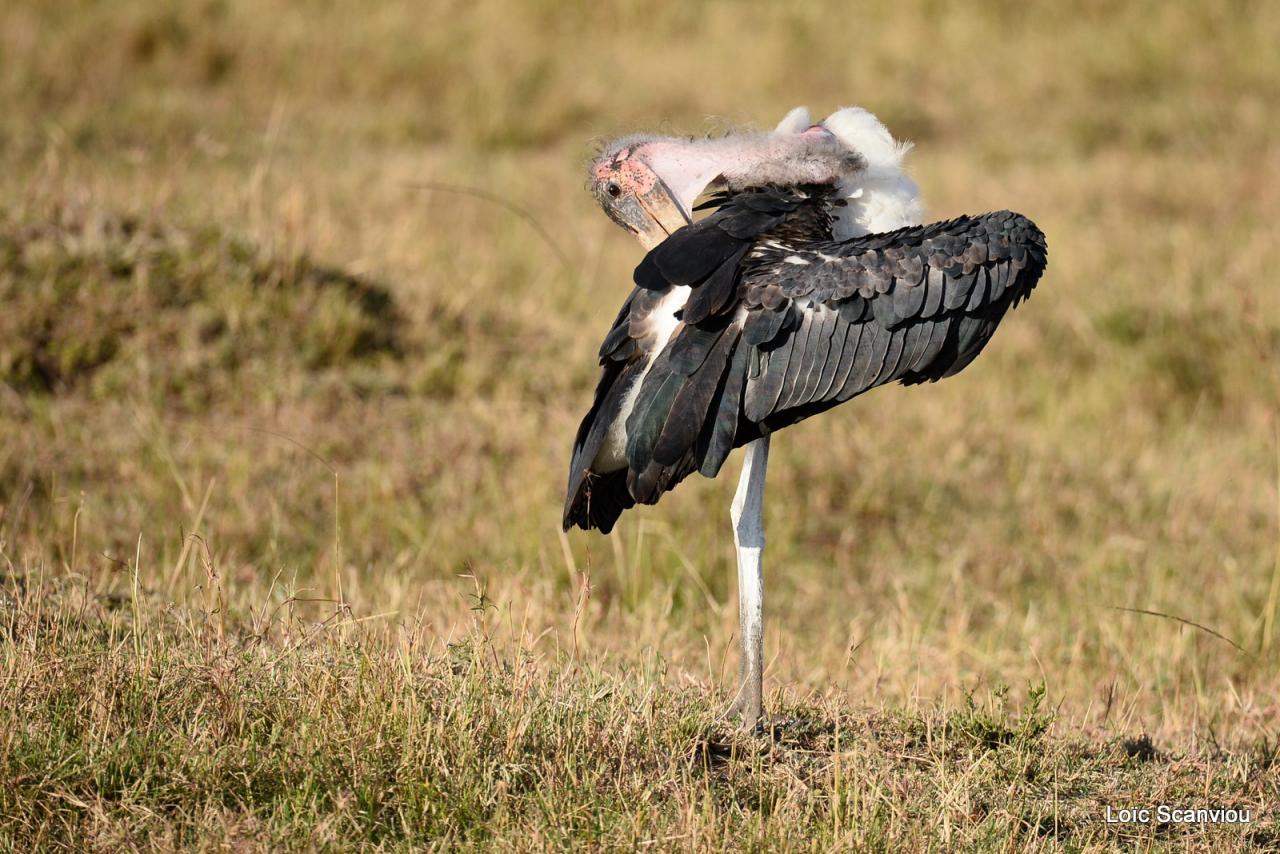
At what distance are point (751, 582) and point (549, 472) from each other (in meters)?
2.02

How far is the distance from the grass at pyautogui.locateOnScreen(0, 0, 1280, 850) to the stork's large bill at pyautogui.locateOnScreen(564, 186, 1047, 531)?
48 cm

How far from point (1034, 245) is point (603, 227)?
190 inches

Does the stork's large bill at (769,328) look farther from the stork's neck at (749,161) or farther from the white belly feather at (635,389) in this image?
the stork's neck at (749,161)

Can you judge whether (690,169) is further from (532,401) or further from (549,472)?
(532,401)

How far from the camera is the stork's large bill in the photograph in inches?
103

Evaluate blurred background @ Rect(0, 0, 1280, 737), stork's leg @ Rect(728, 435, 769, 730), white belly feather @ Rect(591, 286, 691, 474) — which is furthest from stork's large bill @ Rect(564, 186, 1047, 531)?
blurred background @ Rect(0, 0, 1280, 737)

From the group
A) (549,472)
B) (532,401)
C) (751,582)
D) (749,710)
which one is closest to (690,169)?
(751,582)

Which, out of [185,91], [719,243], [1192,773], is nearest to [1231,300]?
[1192,773]

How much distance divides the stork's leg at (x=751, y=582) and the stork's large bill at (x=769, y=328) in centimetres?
11

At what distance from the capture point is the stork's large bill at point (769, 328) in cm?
261

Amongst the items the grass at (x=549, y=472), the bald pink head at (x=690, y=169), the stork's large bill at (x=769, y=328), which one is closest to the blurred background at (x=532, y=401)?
the grass at (x=549, y=472)

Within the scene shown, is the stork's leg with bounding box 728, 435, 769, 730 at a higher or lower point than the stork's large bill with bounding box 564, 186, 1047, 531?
lower

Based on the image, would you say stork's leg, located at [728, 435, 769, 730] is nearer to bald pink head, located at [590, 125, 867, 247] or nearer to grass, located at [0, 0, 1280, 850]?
grass, located at [0, 0, 1280, 850]

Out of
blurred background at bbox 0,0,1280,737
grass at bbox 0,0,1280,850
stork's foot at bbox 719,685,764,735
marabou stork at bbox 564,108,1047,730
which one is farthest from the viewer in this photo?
blurred background at bbox 0,0,1280,737
